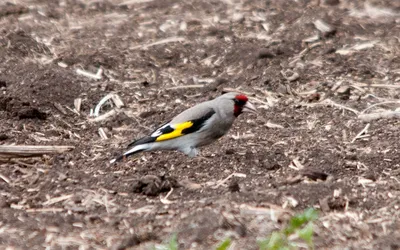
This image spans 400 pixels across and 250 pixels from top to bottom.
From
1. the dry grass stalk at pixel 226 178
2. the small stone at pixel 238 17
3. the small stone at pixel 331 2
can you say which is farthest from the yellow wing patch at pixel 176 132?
the small stone at pixel 331 2

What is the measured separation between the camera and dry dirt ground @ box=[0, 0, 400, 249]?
253 inches

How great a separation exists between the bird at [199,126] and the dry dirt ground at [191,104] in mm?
149

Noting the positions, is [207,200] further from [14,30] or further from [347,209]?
[14,30]

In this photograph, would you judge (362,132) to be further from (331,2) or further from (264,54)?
(331,2)

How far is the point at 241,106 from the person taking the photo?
339 inches

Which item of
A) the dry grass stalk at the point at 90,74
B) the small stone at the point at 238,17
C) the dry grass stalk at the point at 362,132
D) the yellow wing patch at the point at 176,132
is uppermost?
the yellow wing patch at the point at 176,132

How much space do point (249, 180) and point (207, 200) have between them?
31.0 inches

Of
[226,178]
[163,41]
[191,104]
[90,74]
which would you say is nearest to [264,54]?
[191,104]

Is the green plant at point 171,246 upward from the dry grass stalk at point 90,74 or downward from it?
upward

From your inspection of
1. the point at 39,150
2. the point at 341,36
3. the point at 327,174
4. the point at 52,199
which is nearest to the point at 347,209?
the point at 327,174

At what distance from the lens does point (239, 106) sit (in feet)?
28.2

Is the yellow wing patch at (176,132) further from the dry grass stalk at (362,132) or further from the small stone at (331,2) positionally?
the small stone at (331,2)

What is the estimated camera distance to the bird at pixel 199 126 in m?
8.24

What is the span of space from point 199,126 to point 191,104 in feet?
4.15
